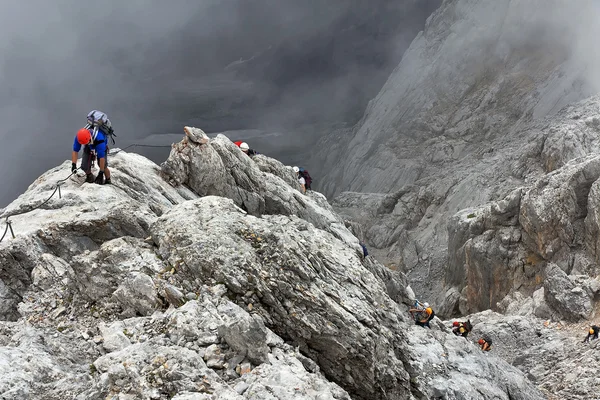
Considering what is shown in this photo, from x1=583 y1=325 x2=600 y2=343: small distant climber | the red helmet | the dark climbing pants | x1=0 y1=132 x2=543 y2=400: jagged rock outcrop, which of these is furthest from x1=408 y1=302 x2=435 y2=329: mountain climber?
the red helmet

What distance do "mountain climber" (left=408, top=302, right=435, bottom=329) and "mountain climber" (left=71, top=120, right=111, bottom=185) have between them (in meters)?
12.4

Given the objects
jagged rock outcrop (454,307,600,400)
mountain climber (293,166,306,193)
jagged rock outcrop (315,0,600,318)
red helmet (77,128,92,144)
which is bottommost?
jagged rock outcrop (454,307,600,400)

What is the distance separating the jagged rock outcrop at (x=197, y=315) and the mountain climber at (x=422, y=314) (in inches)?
63.3

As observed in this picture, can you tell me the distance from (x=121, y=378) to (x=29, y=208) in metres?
8.81

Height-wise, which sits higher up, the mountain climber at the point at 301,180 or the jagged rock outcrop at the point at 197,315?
the mountain climber at the point at 301,180

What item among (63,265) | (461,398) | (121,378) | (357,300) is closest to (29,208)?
(63,265)

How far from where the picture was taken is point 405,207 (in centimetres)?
6312

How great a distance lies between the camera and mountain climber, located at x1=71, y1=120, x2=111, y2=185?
14.3m

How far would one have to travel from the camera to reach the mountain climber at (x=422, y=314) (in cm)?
1673

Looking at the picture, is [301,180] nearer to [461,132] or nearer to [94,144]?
[94,144]

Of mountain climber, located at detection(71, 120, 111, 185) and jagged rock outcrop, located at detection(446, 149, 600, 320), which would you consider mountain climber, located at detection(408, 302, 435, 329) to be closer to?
mountain climber, located at detection(71, 120, 111, 185)

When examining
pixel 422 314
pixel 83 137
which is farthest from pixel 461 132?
pixel 83 137

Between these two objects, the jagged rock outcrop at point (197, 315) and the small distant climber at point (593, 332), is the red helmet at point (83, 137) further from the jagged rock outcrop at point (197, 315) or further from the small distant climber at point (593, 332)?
the small distant climber at point (593, 332)


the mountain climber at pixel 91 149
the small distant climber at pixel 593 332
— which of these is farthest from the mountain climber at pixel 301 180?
the small distant climber at pixel 593 332
